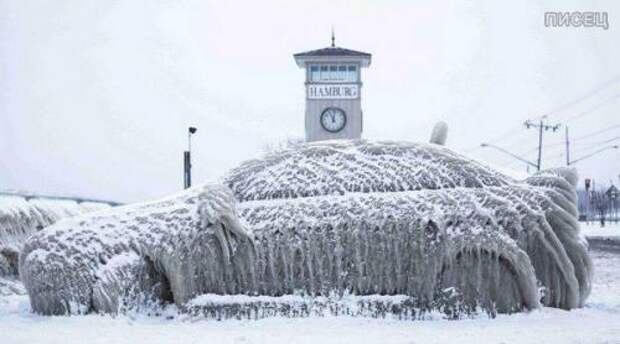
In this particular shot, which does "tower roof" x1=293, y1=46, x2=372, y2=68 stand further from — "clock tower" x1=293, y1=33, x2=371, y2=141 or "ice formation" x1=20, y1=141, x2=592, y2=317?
"ice formation" x1=20, y1=141, x2=592, y2=317

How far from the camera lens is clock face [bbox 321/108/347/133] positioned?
2883 cm

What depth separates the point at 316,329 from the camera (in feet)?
19.8

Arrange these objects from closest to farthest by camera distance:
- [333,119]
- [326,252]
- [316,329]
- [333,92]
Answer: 1. [316,329]
2. [326,252]
3. [333,119]
4. [333,92]

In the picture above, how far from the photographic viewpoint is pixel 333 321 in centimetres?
637

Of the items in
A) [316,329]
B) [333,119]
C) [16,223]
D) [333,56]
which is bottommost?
[316,329]

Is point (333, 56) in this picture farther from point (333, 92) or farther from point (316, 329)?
point (316, 329)

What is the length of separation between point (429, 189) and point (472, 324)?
154cm

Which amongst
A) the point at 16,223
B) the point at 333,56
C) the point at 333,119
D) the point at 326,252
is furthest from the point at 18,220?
the point at 333,56

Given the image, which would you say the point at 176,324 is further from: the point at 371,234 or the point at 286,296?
the point at 371,234

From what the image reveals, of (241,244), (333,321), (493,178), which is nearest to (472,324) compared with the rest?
(333,321)

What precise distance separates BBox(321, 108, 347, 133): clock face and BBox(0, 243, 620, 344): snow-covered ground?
22.1m

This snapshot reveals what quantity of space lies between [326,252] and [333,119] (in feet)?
72.9

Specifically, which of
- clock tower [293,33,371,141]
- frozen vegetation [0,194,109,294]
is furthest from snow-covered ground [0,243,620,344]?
clock tower [293,33,371,141]

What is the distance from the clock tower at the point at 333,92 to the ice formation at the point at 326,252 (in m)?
21.2
